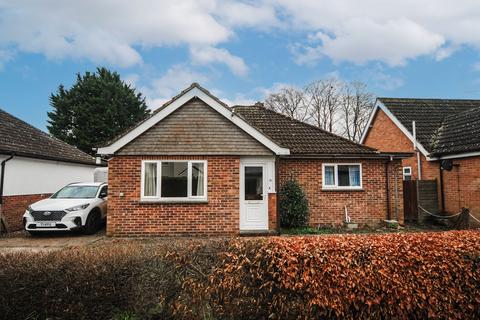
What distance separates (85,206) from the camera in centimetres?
1024

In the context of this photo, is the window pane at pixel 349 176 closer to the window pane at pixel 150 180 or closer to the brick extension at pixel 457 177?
the brick extension at pixel 457 177

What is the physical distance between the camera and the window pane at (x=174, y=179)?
33.0ft

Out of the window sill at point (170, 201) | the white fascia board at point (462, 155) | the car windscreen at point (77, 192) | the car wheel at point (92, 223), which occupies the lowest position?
the car wheel at point (92, 223)

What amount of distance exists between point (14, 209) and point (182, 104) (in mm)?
8325

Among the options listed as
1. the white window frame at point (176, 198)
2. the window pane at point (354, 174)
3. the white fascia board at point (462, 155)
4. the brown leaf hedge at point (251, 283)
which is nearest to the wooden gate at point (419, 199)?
the white fascia board at point (462, 155)

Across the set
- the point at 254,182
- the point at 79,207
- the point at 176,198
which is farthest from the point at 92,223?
the point at 254,182

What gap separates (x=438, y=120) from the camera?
16438 mm

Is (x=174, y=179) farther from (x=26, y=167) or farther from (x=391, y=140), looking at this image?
(x=391, y=140)

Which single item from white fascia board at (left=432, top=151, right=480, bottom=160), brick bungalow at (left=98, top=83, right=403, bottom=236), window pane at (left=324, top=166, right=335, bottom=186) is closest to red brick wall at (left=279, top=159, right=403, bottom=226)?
brick bungalow at (left=98, top=83, right=403, bottom=236)

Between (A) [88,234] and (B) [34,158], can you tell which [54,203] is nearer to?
(A) [88,234]

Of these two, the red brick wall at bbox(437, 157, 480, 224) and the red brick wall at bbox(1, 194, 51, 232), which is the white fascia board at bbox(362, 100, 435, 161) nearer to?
the red brick wall at bbox(437, 157, 480, 224)

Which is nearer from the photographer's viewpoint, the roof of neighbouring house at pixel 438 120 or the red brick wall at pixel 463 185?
the red brick wall at pixel 463 185

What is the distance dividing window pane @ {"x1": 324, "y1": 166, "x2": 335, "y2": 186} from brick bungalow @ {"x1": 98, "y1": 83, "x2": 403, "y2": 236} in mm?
181

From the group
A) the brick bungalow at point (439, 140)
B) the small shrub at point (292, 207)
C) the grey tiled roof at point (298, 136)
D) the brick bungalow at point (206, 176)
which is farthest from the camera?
the brick bungalow at point (439, 140)
